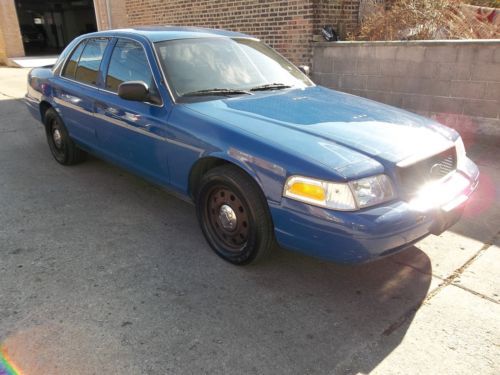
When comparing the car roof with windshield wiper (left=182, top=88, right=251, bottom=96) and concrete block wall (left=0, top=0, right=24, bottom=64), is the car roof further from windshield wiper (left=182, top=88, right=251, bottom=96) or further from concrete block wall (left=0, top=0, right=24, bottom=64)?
concrete block wall (left=0, top=0, right=24, bottom=64)

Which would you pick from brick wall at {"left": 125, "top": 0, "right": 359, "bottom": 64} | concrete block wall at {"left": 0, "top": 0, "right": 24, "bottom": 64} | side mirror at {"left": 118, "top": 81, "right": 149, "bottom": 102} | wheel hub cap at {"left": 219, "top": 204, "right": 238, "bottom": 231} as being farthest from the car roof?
concrete block wall at {"left": 0, "top": 0, "right": 24, "bottom": 64}

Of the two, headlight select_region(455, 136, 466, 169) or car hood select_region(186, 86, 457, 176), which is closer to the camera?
car hood select_region(186, 86, 457, 176)

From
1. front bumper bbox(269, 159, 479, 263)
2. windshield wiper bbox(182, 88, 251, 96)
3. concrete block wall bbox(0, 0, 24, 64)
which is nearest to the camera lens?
front bumper bbox(269, 159, 479, 263)

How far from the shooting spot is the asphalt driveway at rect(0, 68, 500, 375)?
2348 millimetres

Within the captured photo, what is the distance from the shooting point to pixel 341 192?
253cm

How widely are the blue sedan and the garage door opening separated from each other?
2648 cm

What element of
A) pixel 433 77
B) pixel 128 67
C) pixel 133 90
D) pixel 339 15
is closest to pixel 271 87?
pixel 133 90

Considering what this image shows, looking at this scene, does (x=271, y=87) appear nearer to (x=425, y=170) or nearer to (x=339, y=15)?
(x=425, y=170)

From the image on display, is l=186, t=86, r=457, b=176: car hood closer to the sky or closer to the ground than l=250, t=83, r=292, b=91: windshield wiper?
closer to the ground

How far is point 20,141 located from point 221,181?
4989 mm

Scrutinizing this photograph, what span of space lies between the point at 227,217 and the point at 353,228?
1016 millimetres

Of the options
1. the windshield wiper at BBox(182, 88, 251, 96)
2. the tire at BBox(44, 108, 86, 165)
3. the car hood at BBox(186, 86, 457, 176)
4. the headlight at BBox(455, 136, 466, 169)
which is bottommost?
the tire at BBox(44, 108, 86, 165)

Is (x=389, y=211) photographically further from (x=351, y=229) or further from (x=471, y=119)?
(x=471, y=119)

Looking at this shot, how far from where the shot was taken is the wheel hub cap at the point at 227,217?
123 inches
